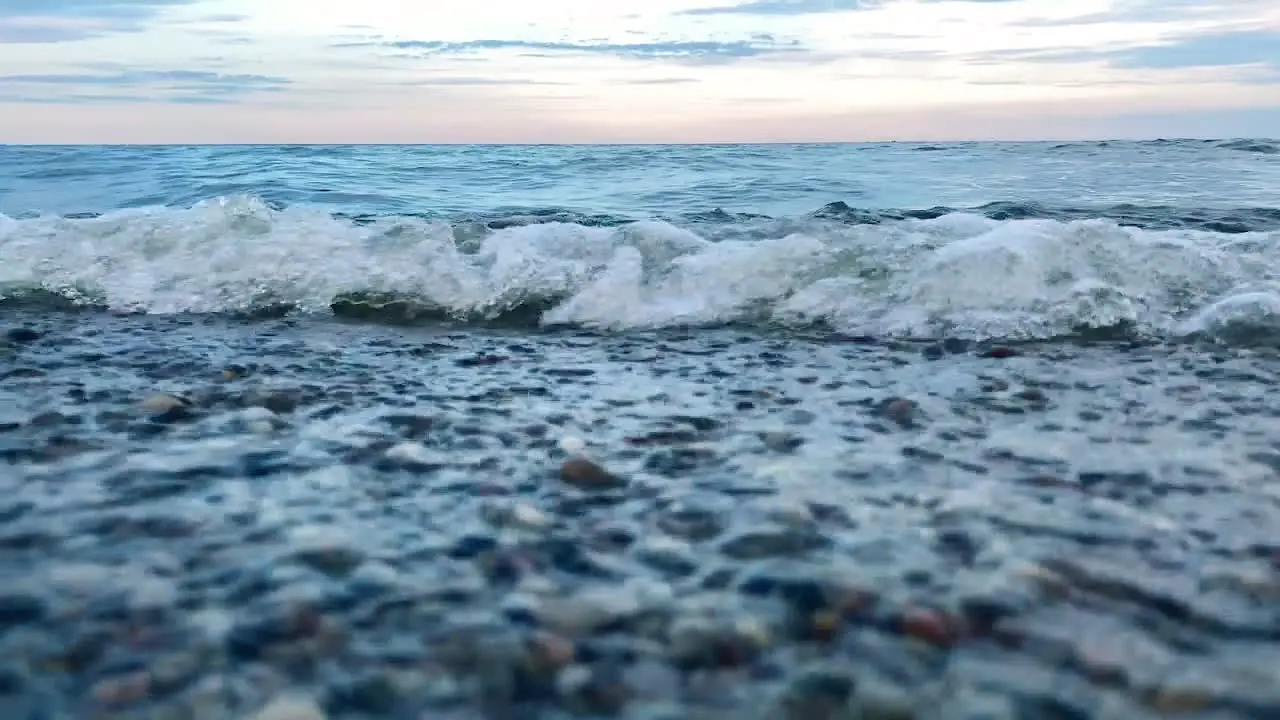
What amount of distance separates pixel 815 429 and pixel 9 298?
6.91m

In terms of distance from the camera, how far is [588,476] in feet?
11.4

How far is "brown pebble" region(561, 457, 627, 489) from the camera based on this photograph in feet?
11.2

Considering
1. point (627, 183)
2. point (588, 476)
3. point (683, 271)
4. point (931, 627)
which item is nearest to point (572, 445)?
point (588, 476)

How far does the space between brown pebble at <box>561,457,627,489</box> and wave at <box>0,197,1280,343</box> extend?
10.3ft

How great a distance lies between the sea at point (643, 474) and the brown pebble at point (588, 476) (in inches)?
0.8

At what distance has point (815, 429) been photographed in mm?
4082

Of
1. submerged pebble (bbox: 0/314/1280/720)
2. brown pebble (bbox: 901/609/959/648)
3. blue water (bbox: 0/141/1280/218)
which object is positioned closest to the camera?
submerged pebble (bbox: 0/314/1280/720)

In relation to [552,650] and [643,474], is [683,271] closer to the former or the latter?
[643,474]

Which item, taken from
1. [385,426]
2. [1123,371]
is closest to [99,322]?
[385,426]

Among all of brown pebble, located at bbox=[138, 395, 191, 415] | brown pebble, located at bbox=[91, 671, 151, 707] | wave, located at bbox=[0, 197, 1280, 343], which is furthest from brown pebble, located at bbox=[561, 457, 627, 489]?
wave, located at bbox=[0, 197, 1280, 343]

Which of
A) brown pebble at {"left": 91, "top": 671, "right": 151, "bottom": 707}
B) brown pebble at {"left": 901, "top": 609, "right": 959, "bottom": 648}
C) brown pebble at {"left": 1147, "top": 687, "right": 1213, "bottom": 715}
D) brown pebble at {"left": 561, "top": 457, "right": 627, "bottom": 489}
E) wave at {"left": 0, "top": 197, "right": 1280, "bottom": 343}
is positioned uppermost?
wave at {"left": 0, "top": 197, "right": 1280, "bottom": 343}

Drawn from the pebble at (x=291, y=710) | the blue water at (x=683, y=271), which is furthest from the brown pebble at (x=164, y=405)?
the blue water at (x=683, y=271)

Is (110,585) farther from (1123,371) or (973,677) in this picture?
(1123,371)

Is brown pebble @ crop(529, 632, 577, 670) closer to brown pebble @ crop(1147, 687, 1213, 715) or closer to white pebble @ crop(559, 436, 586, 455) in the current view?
brown pebble @ crop(1147, 687, 1213, 715)
